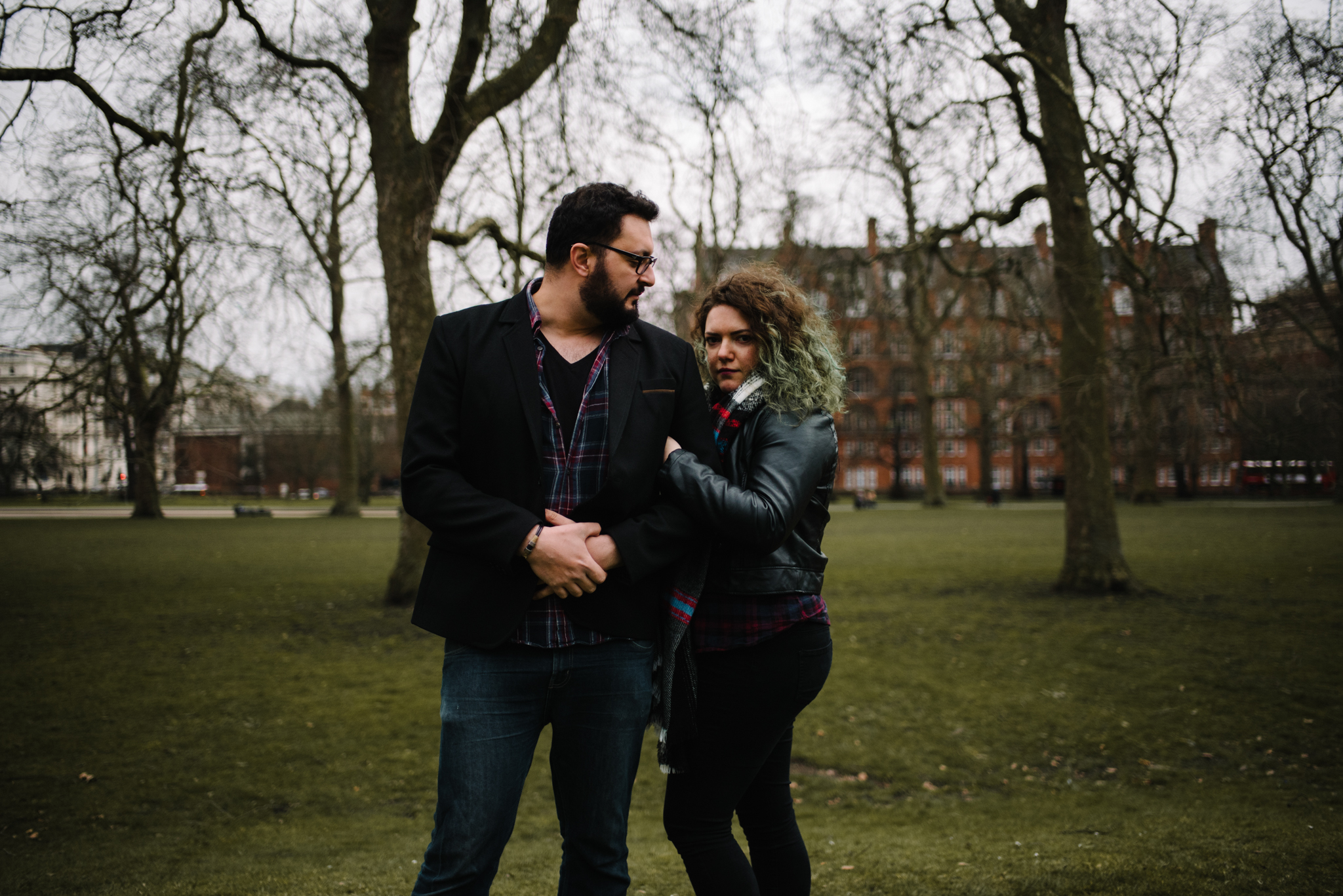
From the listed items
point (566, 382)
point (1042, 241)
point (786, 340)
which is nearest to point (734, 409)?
point (786, 340)

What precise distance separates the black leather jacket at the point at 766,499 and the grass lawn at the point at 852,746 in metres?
1.97

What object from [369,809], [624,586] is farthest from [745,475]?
[369,809]

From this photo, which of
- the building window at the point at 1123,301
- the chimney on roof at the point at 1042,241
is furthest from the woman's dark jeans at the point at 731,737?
the chimney on roof at the point at 1042,241

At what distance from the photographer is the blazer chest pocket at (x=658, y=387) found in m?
2.23

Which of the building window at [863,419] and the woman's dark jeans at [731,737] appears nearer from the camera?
the woman's dark jeans at [731,737]

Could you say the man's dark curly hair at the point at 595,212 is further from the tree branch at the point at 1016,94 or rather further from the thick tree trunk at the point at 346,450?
the thick tree trunk at the point at 346,450

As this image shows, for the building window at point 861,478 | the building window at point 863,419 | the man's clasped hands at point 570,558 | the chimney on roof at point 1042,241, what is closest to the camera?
the man's clasped hands at point 570,558

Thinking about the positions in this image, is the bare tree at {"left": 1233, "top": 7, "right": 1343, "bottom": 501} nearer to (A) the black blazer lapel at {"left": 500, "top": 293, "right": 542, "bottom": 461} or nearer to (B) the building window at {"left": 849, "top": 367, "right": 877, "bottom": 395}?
(A) the black blazer lapel at {"left": 500, "top": 293, "right": 542, "bottom": 461}

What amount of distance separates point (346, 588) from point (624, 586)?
12.6 meters

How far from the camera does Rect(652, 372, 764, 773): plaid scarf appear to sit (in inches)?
87.8

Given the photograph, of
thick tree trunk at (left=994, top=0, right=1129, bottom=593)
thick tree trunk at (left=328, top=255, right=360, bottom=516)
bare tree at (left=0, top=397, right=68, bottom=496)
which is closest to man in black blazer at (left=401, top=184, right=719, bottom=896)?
thick tree trunk at (left=994, top=0, right=1129, bottom=593)

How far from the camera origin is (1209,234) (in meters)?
9.46

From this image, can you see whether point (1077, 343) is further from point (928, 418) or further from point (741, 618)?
point (928, 418)

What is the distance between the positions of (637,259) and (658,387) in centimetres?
34
